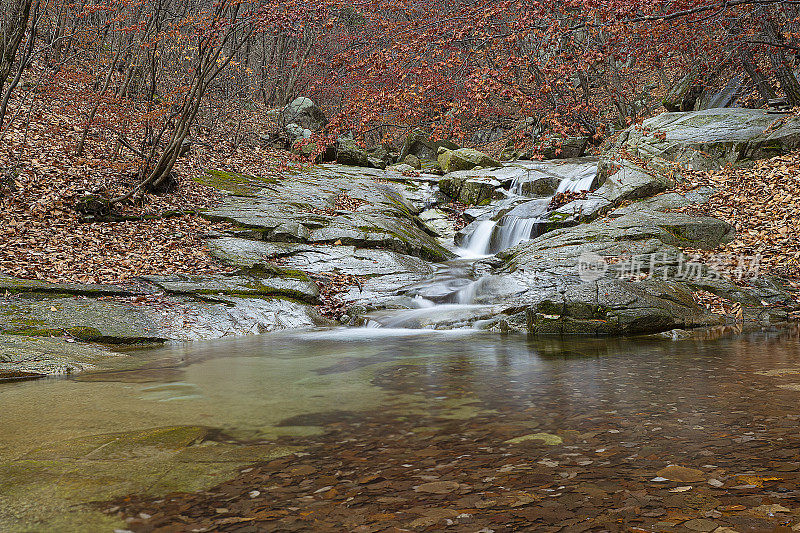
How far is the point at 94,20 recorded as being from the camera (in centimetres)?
1830

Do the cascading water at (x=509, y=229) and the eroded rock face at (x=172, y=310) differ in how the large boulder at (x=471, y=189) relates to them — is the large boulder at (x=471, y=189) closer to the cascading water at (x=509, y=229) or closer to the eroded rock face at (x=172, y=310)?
the cascading water at (x=509, y=229)

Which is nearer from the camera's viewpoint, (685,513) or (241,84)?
(685,513)

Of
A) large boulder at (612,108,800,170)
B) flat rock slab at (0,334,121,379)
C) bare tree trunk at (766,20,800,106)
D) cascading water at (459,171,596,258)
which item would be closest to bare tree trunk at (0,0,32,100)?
flat rock slab at (0,334,121,379)

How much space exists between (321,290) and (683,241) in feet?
23.2

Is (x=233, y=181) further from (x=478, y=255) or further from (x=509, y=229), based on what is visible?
(x=509, y=229)

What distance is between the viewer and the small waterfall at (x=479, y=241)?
48.4 ft

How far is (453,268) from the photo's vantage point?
39.1 ft

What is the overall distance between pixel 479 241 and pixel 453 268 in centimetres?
337

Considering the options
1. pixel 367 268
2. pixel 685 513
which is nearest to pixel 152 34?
pixel 367 268

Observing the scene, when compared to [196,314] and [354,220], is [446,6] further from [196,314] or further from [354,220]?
[196,314]

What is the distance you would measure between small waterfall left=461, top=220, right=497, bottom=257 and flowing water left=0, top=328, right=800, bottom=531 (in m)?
8.70

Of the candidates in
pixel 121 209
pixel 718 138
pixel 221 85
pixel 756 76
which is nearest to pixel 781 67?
pixel 756 76

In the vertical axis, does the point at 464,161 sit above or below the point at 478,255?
above

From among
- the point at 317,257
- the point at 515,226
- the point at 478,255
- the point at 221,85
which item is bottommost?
the point at 317,257
